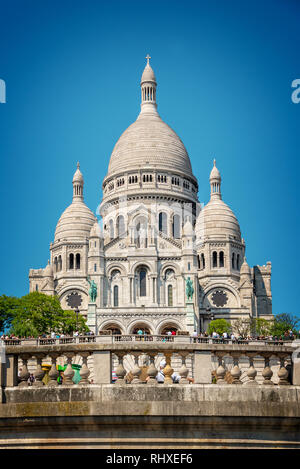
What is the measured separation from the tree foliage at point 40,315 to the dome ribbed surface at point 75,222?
32.5 metres

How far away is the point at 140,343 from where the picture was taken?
11.4 m

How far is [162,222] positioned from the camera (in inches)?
4154

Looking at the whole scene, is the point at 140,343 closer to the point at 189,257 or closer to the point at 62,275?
the point at 189,257

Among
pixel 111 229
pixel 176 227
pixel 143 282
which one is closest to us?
pixel 143 282

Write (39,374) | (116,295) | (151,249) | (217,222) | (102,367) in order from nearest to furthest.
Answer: (102,367), (39,374), (116,295), (151,249), (217,222)

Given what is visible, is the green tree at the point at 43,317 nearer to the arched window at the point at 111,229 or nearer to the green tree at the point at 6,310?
the green tree at the point at 6,310

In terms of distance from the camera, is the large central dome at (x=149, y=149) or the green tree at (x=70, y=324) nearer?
the green tree at (x=70, y=324)

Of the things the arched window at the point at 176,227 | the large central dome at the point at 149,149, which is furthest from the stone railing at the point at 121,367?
the large central dome at the point at 149,149

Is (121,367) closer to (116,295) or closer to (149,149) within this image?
(116,295)

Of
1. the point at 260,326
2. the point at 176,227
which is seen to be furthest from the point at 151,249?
the point at 260,326

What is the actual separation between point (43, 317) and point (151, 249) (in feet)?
91.9

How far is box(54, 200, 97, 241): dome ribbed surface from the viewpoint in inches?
4109

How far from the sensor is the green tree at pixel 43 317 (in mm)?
64250

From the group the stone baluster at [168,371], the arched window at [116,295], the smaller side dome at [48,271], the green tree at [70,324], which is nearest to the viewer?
the stone baluster at [168,371]
